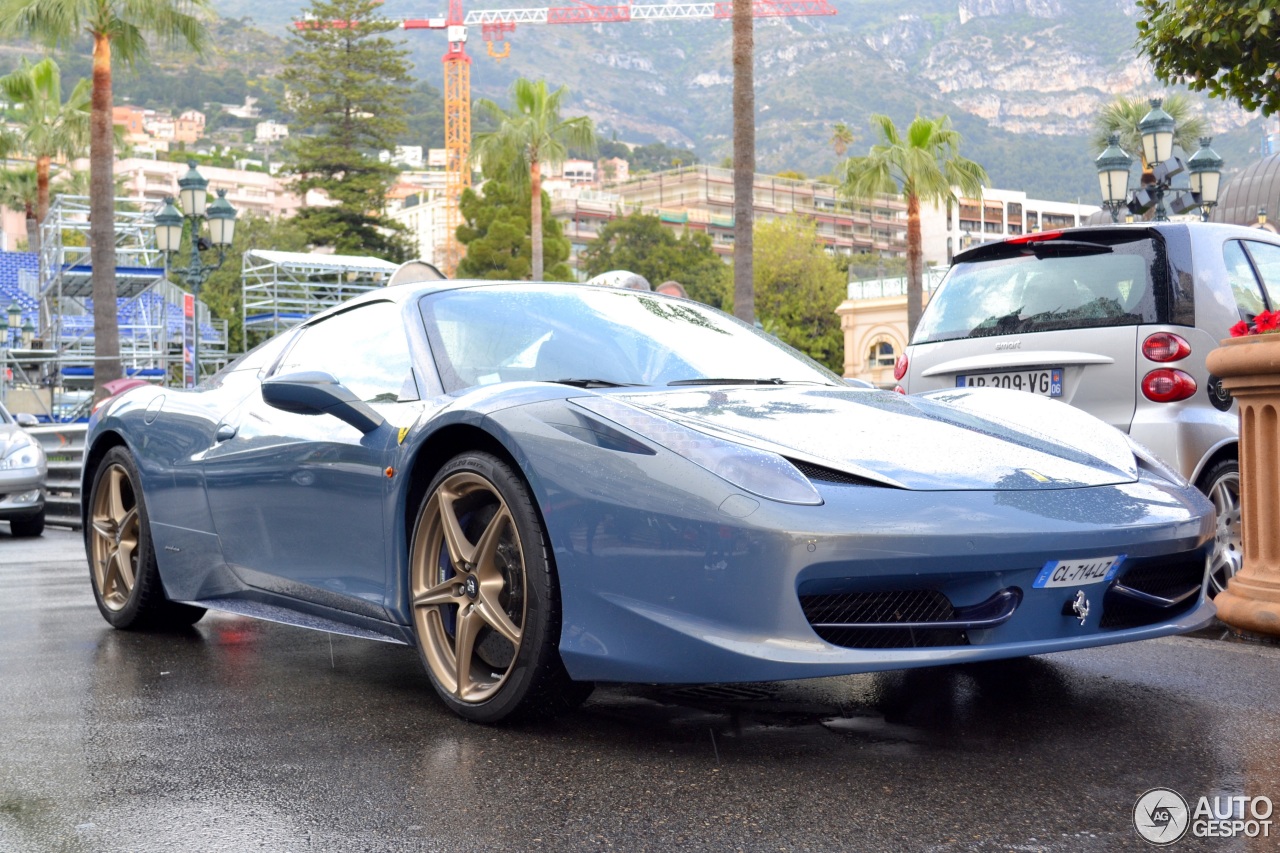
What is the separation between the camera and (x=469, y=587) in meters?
3.48

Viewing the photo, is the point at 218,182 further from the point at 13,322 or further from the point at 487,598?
the point at 487,598

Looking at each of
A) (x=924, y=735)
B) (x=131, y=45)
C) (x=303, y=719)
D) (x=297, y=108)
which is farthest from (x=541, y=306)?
(x=297, y=108)

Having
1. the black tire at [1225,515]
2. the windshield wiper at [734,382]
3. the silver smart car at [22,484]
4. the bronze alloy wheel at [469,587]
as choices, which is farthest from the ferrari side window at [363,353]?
the silver smart car at [22,484]

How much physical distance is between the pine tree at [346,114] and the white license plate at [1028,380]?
6572 centimetres

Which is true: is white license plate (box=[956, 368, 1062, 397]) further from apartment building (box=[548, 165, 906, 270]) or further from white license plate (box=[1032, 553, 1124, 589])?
apartment building (box=[548, 165, 906, 270])

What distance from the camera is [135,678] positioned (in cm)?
440

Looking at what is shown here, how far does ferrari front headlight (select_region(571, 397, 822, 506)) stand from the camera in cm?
296

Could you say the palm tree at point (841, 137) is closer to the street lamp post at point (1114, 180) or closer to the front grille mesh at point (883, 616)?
the street lamp post at point (1114, 180)

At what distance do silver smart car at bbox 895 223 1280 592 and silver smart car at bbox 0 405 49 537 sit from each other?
8285mm

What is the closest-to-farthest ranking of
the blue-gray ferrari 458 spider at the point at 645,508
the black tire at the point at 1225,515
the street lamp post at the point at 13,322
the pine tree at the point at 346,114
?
the blue-gray ferrari 458 spider at the point at 645,508, the black tire at the point at 1225,515, the street lamp post at the point at 13,322, the pine tree at the point at 346,114

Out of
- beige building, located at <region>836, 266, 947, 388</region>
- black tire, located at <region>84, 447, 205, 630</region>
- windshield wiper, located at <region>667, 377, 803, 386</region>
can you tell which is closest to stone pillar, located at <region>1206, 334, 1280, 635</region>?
windshield wiper, located at <region>667, 377, 803, 386</region>

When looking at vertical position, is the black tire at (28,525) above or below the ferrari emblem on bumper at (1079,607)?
below

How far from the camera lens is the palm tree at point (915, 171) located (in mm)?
40250

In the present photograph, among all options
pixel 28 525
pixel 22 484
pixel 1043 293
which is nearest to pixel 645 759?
pixel 1043 293
